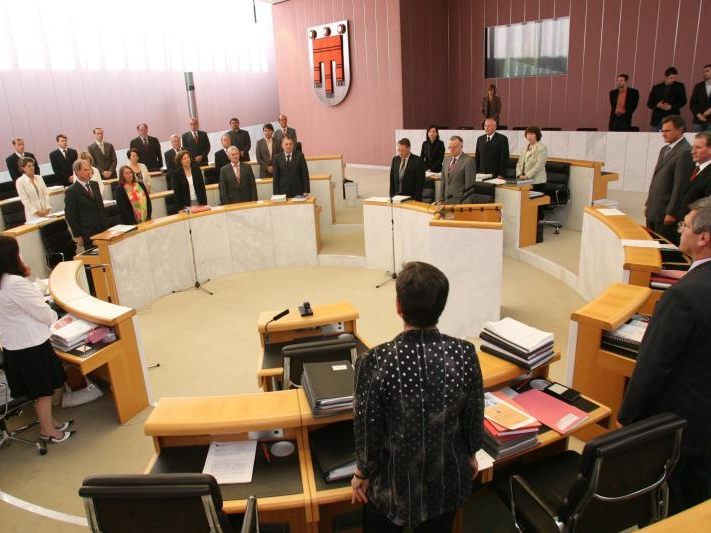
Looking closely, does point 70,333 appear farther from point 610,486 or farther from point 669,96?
point 669,96

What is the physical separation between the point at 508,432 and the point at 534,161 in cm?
599

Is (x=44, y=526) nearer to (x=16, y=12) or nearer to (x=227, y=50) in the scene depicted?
(x=16, y=12)

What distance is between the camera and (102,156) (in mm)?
9344

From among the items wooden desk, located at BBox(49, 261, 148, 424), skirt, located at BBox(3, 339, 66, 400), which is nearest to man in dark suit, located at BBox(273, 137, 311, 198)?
wooden desk, located at BBox(49, 261, 148, 424)

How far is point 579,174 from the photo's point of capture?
790cm

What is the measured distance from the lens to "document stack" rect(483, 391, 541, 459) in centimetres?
224

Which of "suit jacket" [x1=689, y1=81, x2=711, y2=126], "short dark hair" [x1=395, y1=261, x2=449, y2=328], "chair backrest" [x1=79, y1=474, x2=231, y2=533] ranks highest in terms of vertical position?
"suit jacket" [x1=689, y1=81, x2=711, y2=126]

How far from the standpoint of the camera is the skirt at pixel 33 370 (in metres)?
3.52

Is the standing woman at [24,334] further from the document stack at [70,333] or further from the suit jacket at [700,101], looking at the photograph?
the suit jacket at [700,101]

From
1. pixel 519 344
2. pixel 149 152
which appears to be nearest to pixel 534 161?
pixel 519 344

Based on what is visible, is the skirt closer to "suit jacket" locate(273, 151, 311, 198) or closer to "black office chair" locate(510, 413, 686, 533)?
"black office chair" locate(510, 413, 686, 533)

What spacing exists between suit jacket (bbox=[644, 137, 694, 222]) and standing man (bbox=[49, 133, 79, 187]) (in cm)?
837

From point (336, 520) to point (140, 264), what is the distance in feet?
15.7

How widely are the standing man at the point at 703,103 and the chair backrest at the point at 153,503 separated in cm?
992
